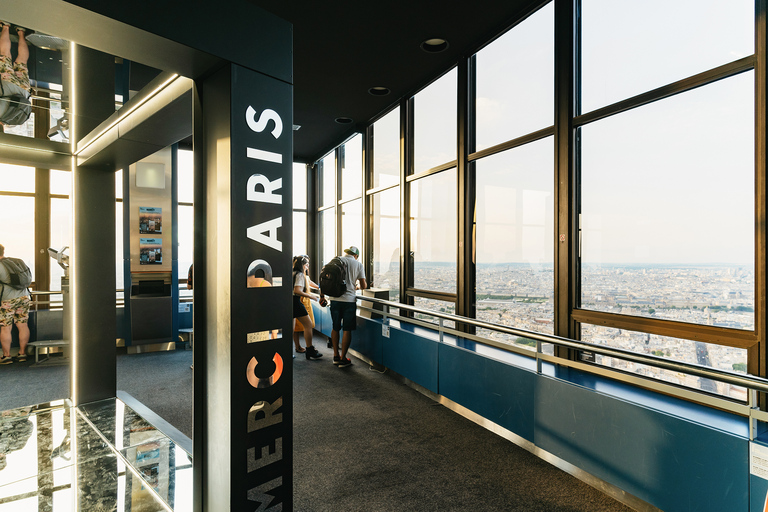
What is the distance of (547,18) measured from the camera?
3.44m

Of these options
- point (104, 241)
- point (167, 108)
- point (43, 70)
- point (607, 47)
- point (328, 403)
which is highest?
point (607, 47)

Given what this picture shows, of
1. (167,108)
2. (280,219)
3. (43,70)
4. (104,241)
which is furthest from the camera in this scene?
(104,241)

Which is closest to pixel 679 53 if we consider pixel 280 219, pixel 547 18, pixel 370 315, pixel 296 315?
pixel 547 18

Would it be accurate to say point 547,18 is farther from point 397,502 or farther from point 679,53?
point 397,502

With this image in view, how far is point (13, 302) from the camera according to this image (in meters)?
4.79

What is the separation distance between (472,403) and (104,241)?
3176mm

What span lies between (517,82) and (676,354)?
8.64 feet

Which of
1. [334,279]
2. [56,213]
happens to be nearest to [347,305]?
[334,279]

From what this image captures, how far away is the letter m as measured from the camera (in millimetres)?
1447

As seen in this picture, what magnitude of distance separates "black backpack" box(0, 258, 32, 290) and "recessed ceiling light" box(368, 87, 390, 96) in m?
4.60

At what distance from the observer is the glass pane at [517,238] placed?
11.4 feet

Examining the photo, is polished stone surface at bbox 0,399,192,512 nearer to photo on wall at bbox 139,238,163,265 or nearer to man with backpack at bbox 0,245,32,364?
man with backpack at bbox 0,245,32,364

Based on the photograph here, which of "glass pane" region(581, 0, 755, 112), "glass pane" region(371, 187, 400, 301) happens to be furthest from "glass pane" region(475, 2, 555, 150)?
"glass pane" region(371, 187, 400, 301)

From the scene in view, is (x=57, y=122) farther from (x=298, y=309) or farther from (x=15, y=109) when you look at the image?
(x=298, y=309)
